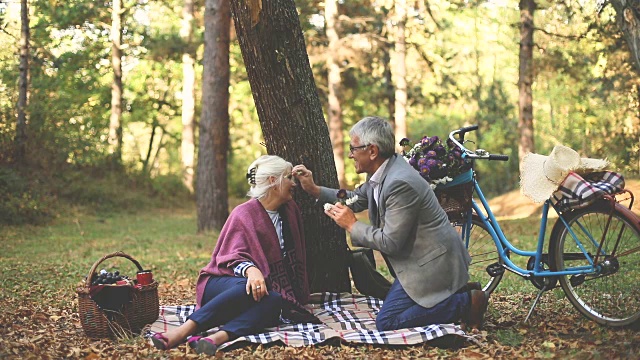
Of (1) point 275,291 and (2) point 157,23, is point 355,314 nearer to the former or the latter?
(1) point 275,291

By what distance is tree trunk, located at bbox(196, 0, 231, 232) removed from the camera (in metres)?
14.0

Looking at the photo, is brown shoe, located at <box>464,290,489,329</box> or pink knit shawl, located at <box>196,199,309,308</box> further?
pink knit shawl, located at <box>196,199,309,308</box>

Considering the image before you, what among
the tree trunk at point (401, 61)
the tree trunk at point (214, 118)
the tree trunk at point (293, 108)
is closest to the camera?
the tree trunk at point (293, 108)

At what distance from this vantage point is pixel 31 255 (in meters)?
11.1

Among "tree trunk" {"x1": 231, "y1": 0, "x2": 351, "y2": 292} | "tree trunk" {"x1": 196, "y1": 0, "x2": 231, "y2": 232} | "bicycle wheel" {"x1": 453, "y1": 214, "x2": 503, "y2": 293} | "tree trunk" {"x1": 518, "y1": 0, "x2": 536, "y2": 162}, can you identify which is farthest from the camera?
"tree trunk" {"x1": 518, "y1": 0, "x2": 536, "y2": 162}

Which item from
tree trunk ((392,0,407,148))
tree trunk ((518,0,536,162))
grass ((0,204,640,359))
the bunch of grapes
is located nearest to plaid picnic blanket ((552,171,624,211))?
grass ((0,204,640,359))

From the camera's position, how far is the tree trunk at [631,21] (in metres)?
6.65

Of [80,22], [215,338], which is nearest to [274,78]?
[215,338]

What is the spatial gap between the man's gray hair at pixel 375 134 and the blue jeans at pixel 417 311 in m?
0.96

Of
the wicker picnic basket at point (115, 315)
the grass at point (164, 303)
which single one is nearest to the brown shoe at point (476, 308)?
the grass at point (164, 303)

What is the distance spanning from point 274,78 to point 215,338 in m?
2.24

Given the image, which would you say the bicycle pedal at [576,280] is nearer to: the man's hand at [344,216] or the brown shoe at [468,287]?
the brown shoe at [468,287]

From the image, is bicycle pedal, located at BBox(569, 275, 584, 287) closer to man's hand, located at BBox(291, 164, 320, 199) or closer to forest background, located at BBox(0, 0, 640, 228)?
man's hand, located at BBox(291, 164, 320, 199)

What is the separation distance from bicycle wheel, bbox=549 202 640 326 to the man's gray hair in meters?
1.30
